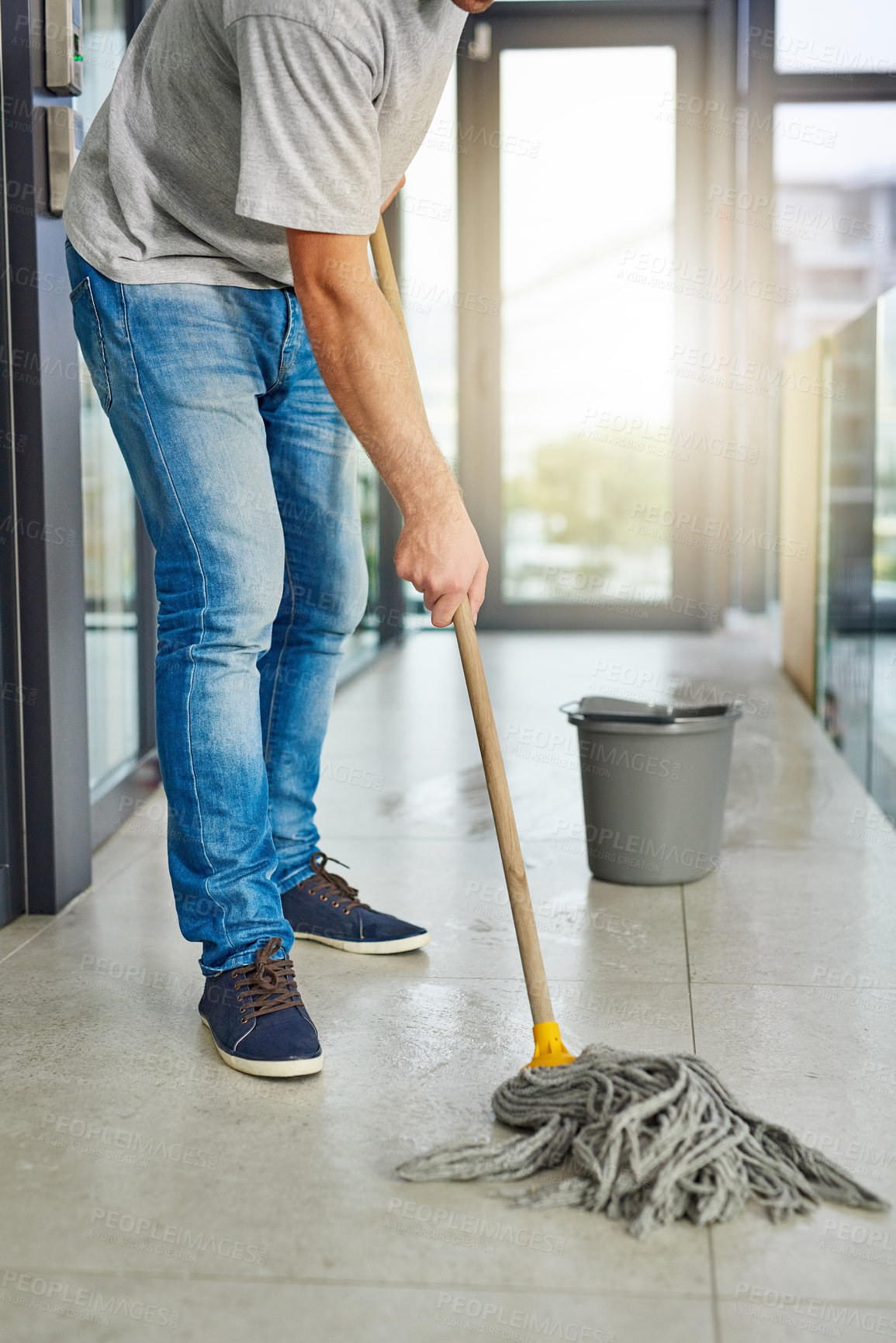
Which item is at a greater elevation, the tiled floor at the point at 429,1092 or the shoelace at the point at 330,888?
the shoelace at the point at 330,888

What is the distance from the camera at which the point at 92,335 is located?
1375mm

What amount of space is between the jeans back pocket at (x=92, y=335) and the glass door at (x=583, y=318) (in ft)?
13.6

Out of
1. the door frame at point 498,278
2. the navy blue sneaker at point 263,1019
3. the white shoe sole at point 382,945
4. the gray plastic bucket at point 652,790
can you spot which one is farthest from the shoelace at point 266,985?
the door frame at point 498,278

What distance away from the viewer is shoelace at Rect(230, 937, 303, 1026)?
4.44ft

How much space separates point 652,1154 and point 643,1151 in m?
0.01

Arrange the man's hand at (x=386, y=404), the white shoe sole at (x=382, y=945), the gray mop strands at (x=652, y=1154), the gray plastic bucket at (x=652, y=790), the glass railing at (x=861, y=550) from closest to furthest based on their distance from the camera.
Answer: the gray mop strands at (x=652, y=1154)
the man's hand at (x=386, y=404)
the white shoe sole at (x=382, y=945)
the gray plastic bucket at (x=652, y=790)
the glass railing at (x=861, y=550)

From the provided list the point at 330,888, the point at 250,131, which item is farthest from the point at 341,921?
the point at 250,131

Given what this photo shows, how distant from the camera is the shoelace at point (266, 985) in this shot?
1354 mm

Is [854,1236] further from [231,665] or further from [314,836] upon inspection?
[314,836]

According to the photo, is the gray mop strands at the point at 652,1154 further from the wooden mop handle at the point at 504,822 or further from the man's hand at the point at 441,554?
the man's hand at the point at 441,554

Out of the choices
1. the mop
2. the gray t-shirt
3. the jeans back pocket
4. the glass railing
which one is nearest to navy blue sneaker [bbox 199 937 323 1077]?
the mop

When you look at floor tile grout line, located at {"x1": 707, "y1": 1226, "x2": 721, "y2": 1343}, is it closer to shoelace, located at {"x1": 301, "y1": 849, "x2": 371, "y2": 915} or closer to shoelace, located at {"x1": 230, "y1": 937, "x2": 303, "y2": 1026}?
shoelace, located at {"x1": 230, "y1": 937, "x2": 303, "y2": 1026}

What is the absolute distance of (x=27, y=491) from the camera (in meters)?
1.73

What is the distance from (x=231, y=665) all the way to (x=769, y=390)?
4.58 m
